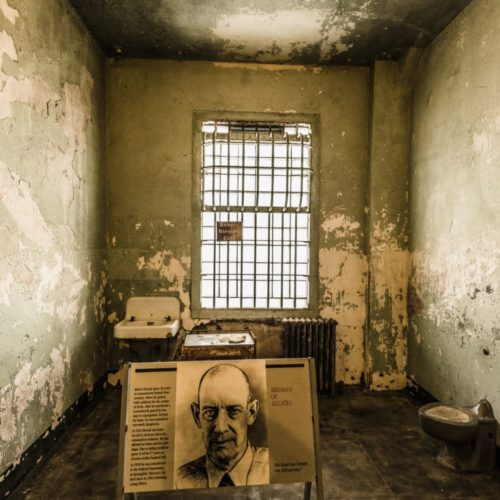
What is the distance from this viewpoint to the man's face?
6.45 feet

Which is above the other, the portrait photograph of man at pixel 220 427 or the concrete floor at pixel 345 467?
the portrait photograph of man at pixel 220 427

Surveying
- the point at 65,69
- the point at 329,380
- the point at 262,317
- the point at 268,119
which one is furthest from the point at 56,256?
the point at 329,380

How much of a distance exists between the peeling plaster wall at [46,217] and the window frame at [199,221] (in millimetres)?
1050

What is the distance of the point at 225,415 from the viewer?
1986 mm

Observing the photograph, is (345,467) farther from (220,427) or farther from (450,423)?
(220,427)

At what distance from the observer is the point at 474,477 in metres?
2.73

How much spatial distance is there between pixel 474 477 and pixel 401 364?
1.73 meters

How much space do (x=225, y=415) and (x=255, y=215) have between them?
112 inches

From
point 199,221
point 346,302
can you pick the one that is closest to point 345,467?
point 346,302

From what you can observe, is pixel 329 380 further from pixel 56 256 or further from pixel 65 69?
pixel 65 69

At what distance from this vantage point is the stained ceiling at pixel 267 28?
11.0 feet

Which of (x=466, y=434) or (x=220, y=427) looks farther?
(x=466, y=434)

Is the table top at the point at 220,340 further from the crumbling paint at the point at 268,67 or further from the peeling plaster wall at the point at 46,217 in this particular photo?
the crumbling paint at the point at 268,67

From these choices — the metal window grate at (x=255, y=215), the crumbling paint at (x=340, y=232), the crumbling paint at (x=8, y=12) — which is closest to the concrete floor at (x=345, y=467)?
the metal window grate at (x=255, y=215)
